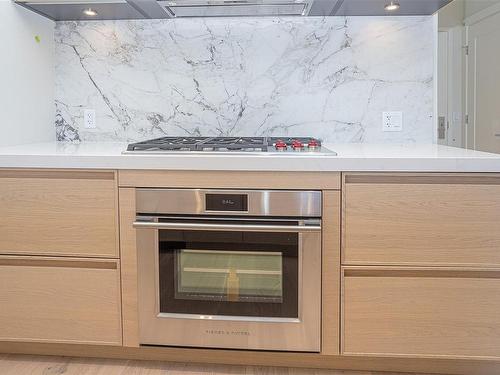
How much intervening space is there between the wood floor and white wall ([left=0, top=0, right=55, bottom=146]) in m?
0.93

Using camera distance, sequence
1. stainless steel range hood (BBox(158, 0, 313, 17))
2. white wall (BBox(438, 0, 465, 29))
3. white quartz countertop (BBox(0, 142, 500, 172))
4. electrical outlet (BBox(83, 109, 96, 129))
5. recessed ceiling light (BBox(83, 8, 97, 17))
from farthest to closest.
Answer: white wall (BBox(438, 0, 465, 29)), electrical outlet (BBox(83, 109, 96, 129)), recessed ceiling light (BBox(83, 8, 97, 17)), stainless steel range hood (BBox(158, 0, 313, 17)), white quartz countertop (BBox(0, 142, 500, 172))

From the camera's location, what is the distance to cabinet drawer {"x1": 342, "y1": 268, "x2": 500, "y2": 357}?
167 centimetres

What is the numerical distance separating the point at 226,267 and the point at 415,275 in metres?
0.67

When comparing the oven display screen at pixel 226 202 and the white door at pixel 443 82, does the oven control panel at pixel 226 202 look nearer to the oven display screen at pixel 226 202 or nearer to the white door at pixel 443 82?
the oven display screen at pixel 226 202

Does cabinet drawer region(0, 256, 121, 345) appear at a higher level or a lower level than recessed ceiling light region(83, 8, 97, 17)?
lower

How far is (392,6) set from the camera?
2.12 meters

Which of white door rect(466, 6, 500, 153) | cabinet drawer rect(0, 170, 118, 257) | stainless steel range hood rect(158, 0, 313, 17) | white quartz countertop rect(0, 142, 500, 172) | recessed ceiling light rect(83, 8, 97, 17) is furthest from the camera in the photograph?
white door rect(466, 6, 500, 153)

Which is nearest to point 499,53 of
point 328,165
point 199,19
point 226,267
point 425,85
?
point 425,85

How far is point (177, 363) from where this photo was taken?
1.87 metres

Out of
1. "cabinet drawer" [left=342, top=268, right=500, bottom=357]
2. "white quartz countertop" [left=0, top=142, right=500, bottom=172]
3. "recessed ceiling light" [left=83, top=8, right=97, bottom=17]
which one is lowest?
"cabinet drawer" [left=342, top=268, right=500, bottom=357]

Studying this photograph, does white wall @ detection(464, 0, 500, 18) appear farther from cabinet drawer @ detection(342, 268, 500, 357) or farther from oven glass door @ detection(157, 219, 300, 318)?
oven glass door @ detection(157, 219, 300, 318)

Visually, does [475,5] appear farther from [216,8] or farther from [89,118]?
[89,118]

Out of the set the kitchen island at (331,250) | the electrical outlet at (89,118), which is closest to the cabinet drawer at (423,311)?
the kitchen island at (331,250)

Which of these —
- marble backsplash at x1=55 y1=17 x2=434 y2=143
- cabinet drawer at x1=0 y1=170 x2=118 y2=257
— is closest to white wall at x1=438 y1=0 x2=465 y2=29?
marble backsplash at x1=55 y1=17 x2=434 y2=143
